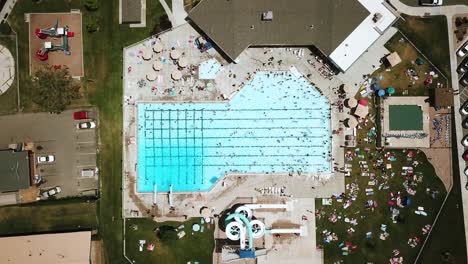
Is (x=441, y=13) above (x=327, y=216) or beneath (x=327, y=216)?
above

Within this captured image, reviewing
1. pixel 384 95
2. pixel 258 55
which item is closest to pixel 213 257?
pixel 258 55

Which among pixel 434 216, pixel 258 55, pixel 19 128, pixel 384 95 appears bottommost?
pixel 434 216

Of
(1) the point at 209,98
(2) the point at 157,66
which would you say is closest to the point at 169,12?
(2) the point at 157,66

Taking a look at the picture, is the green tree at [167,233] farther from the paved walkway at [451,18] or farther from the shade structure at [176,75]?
the paved walkway at [451,18]

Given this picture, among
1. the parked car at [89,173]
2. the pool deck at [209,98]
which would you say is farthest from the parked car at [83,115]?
the parked car at [89,173]

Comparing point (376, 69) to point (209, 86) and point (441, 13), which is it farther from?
point (209, 86)

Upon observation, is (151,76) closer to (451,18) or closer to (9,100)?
(9,100)

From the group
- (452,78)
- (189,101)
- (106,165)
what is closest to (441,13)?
(452,78)

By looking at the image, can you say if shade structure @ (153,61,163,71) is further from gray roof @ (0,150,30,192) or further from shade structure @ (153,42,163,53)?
gray roof @ (0,150,30,192)
